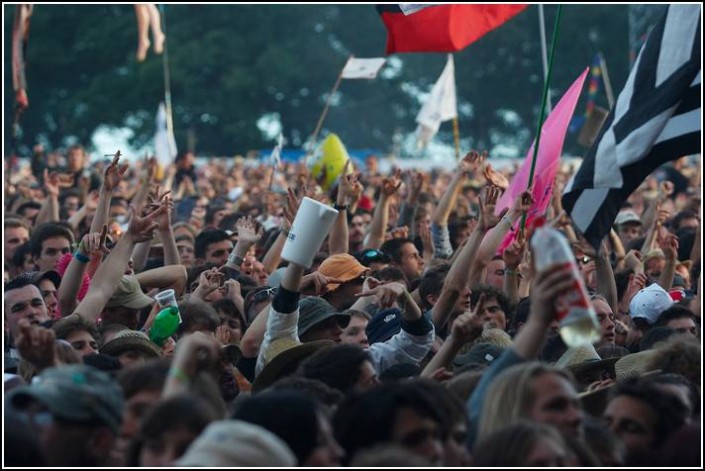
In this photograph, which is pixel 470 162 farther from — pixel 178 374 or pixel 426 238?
pixel 178 374

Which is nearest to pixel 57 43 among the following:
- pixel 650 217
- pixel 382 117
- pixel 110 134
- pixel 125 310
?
pixel 110 134

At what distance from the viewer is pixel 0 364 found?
633 cm

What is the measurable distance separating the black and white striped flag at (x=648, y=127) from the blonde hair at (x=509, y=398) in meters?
2.38

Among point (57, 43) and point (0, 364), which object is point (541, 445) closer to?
point (0, 364)

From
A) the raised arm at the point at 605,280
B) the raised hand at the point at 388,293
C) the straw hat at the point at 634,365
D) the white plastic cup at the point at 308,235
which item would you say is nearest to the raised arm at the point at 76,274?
the raised hand at the point at 388,293

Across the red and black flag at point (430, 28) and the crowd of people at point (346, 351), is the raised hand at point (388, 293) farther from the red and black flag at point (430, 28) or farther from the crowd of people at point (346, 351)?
the red and black flag at point (430, 28)

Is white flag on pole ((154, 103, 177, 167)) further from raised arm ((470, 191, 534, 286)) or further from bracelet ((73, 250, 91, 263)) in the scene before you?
bracelet ((73, 250, 91, 263))

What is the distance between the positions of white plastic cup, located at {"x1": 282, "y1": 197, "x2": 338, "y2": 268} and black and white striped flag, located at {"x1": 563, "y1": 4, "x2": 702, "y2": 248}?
1.39 meters

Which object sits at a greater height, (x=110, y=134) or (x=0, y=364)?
(x=0, y=364)

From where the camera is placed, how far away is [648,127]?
771 cm

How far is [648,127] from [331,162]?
31.6 ft

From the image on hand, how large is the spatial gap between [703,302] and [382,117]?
55.2 metres

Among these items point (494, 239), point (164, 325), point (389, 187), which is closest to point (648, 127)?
point (494, 239)

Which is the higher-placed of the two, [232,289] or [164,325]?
[164,325]
